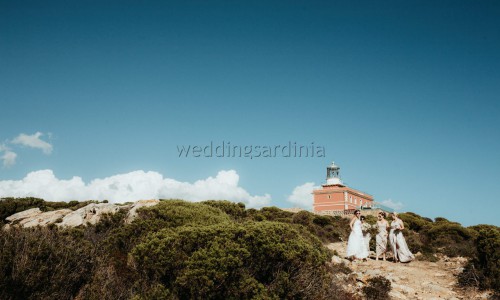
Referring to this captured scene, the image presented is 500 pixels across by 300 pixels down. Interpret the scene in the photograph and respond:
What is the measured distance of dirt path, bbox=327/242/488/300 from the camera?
8695mm

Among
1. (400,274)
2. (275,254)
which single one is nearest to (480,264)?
(400,274)

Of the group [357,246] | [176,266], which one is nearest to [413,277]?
[357,246]

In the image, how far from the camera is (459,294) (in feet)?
29.0

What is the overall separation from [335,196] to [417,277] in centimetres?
4061

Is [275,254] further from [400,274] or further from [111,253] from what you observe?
[400,274]

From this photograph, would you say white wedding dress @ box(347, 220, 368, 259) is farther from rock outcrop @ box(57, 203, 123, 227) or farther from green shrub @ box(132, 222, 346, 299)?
rock outcrop @ box(57, 203, 123, 227)

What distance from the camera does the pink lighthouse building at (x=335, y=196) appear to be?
49.4m

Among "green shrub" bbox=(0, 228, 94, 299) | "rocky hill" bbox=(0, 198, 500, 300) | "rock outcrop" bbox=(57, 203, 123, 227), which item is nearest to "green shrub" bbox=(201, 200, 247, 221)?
"rock outcrop" bbox=(57, 203, 123, 227)

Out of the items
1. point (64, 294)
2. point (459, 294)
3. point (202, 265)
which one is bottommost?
point (459, 294)

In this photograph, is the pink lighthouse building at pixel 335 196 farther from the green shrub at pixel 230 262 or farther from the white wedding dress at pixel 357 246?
the green shrub at pixel 230 262

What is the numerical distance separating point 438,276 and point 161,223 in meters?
A: 8.22

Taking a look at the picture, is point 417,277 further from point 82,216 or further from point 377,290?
point 82,216

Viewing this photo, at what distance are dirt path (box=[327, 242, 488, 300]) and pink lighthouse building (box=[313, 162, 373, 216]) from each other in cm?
3596

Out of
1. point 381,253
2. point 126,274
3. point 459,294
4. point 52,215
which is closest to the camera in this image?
point 126,274
